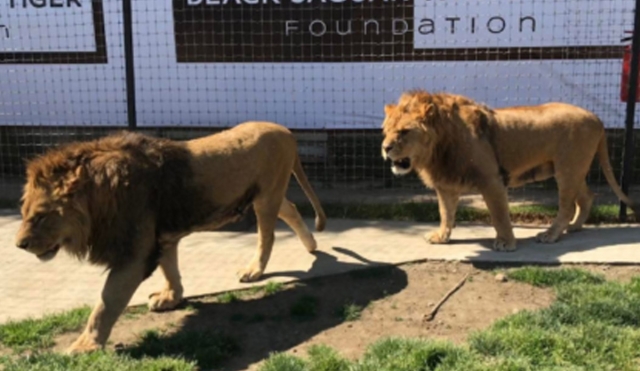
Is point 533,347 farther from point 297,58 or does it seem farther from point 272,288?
point 297,58

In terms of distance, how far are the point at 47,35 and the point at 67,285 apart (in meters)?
4.37

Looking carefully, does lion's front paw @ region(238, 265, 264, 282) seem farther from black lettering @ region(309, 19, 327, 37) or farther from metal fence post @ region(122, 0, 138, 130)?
black lettering @ region(309, 19, 327, 37)

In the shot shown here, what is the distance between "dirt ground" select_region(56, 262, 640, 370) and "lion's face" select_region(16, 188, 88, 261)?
29.9 inches

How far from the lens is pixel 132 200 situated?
453 centimetres

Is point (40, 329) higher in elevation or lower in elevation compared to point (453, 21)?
lower

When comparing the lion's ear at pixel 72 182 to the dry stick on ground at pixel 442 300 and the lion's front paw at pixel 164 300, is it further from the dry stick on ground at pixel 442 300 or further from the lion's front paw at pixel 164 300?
the dry stick on ground at pixel 442 300

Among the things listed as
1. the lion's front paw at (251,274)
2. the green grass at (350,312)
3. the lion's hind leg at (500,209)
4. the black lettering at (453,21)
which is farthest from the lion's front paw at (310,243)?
the black lettering at (453,21)

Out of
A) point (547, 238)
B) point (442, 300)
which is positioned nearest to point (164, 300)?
point (442, 300)

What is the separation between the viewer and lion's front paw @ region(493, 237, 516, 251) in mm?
6230

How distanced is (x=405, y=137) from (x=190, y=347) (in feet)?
8.49

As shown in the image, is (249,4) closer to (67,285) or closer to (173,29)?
(173,29)

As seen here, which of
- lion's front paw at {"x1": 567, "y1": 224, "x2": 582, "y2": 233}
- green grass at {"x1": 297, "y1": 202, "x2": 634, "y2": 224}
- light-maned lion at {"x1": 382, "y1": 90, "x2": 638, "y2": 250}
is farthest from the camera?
green grass at {"x1": 297, "y1": 202, "x2": 634, "y2": 224}

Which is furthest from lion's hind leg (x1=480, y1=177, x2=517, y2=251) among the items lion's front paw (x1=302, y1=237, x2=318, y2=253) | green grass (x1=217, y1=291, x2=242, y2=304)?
green grass (x1=217, y1=291, x2=242, y2=304)

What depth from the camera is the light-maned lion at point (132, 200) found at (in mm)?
4324
